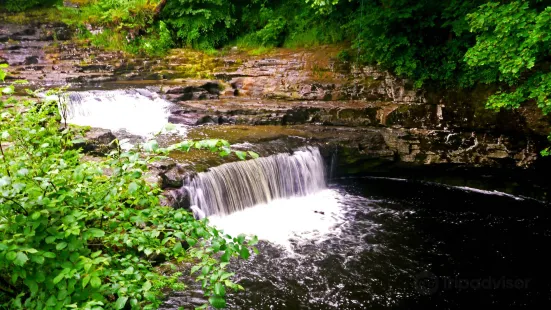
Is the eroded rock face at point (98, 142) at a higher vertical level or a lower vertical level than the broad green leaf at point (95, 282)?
higher

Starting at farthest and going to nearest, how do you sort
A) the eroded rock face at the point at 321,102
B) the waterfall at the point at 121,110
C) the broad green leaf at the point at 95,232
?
the waterfall at the point at 121,110, the eroded rock face at the point at 321,102, the broad green leaf at the point at 95,232

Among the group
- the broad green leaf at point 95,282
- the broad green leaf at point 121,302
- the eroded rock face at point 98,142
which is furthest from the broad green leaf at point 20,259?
the eroded rock face at point 98,142

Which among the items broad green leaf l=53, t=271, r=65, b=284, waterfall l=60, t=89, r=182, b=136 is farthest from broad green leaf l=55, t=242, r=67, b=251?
waterfall l=60, t=89, r=182, b=136

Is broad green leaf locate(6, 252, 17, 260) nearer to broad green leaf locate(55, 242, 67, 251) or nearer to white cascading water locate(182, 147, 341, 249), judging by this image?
broad green leaf locate(55, 242, 67, 251)

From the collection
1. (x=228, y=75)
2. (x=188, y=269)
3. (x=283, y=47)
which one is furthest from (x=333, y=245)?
(x=283, y=47)

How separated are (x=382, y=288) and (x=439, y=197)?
4482 mm

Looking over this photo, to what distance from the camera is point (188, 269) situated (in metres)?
5.63

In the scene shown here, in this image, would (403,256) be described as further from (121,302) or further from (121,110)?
(121,110)

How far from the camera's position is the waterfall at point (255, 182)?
297 inches

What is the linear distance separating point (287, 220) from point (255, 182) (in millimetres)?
1179

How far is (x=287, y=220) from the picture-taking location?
7.93 metres

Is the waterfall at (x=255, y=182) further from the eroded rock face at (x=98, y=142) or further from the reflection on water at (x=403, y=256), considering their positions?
the eroded rock face at (x=98, y=142)

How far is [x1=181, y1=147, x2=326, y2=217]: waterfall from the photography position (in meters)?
7.55

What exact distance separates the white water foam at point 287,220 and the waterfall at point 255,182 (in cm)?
19
